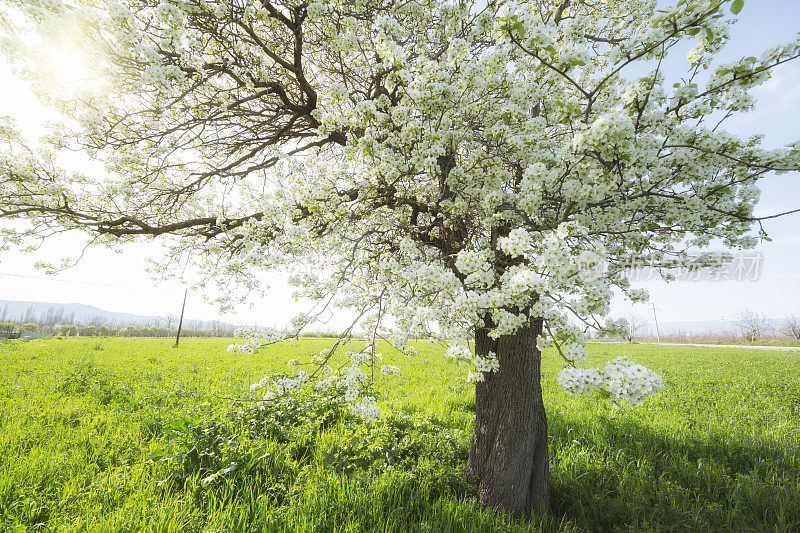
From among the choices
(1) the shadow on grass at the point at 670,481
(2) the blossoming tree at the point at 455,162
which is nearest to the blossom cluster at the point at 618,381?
(2) the blossoming tree at the point at 455,162

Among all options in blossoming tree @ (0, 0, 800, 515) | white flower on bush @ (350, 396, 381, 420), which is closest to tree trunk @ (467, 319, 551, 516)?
blossoming tree @ (0, 0, 800, 515)

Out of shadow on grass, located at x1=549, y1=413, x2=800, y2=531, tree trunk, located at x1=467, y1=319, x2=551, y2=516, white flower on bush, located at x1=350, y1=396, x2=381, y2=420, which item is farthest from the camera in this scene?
tree trunk, located at x1=467, y1=319, x2=551, y2=516

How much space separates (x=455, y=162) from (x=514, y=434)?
412cm

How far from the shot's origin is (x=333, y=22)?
4879mm

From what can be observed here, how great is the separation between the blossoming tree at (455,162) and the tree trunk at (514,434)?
29 mm

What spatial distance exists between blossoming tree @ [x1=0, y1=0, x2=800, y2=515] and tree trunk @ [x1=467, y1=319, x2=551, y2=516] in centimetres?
3

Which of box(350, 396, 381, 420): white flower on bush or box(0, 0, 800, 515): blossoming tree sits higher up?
box(0, 0, 800, 515): blossoming tree

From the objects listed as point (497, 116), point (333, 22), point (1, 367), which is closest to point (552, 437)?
point (497, 116)

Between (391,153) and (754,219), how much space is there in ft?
12.1

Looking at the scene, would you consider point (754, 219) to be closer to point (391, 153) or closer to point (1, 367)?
point (391, 153)

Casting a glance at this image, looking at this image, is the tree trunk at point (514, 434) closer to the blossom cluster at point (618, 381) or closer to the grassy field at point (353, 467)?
the grassy field at point (353, 467)

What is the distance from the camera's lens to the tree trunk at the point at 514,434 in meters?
4.60

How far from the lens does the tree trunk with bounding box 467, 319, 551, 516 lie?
4.60m

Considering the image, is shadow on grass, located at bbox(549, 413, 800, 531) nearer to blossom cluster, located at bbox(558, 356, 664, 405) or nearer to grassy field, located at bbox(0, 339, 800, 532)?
grassy field, located at bbox(0, 339, 800, 532)
